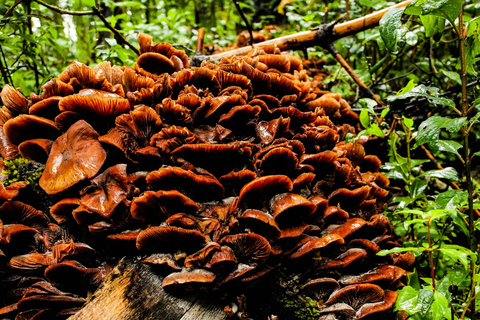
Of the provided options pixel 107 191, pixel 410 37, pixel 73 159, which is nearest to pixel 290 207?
pixel 107 191

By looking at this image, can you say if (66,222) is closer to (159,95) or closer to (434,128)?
(159,95)

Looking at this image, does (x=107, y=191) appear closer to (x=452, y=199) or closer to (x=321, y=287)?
(x=321, y=287)

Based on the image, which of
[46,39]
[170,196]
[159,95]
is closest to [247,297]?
[170,196]

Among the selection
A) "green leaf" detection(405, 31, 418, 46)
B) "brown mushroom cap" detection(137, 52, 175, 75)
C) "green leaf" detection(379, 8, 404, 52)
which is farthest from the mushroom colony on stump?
"green leaf" detection(405, 31, 418, 46)

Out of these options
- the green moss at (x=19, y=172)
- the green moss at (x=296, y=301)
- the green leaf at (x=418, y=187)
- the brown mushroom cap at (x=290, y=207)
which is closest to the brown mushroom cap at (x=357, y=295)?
the green moss at (x=296, y=301)

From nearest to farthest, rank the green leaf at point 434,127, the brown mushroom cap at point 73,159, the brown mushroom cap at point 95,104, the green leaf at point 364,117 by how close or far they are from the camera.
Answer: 1. the green leaf at point 434,127
2. the brown mushroom cap at point 73,159
3. the brown mushroom cap at point 95,104
4. the green leaf at point 364,117

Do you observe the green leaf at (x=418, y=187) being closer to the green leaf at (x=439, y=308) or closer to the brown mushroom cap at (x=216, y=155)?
the green leaf at (x=439, y=308)

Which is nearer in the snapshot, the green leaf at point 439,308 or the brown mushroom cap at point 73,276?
the green leaf at point 439,308
